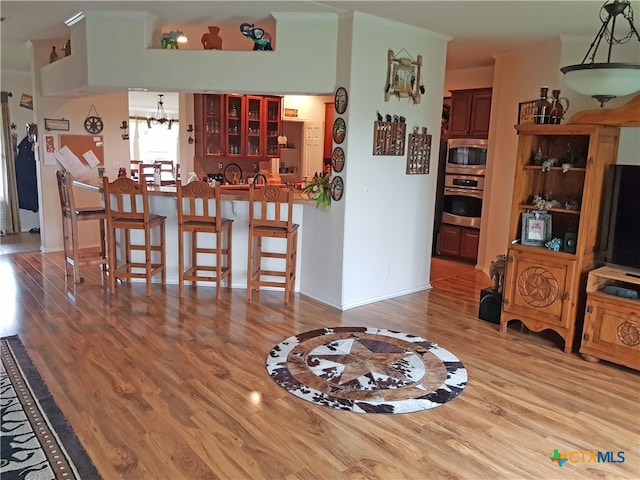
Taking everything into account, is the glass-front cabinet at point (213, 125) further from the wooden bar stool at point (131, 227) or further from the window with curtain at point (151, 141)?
the window with curtain at point (151, 141)

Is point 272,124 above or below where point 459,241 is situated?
above

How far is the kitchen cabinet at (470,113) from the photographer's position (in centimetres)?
646

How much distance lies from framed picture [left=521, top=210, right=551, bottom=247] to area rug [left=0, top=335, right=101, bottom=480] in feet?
11.1

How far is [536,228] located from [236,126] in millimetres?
4976

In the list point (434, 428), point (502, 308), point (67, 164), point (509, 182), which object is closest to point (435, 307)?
point (502, 308)

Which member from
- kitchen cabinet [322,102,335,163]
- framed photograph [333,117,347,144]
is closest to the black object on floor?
framed photograph [333,117,347,144]

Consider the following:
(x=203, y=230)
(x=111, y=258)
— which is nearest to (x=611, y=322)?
(x=203, y=230)

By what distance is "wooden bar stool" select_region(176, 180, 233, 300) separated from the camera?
186 inches

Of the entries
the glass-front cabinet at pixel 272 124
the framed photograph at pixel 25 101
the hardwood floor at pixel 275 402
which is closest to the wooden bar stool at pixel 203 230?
the hardwood floor at pixel 275 402

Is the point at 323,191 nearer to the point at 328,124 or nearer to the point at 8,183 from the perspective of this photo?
the point at 328,124

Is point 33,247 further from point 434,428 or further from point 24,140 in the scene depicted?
point 434,428

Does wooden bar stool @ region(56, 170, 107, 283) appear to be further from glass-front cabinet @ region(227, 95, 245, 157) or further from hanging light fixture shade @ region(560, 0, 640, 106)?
hanging light fixture shade @ region(560, 0, 640, 106)

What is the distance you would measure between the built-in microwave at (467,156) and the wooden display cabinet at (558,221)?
7.40ft

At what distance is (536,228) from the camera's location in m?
4.02
